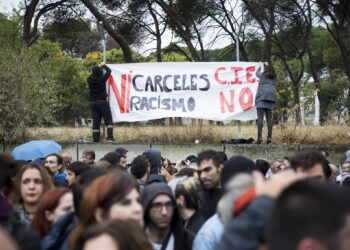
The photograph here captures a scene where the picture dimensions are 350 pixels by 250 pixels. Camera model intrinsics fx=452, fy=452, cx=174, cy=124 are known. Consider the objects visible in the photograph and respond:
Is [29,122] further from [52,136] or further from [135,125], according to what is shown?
[135,125]

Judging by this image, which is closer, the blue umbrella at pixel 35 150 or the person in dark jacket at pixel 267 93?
the blue umbrella at pixel 35 150

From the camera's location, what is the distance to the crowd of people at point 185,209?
1.36m

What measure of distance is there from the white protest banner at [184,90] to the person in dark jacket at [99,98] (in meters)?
0.33

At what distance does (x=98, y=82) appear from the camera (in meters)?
10.5

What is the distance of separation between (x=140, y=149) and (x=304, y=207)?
9138 mm

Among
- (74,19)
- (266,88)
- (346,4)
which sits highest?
(74,19)

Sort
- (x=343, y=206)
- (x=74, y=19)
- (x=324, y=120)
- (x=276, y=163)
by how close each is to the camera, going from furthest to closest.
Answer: (x=74, y=19)
(x=324, y=120)
(x=276, y=163)
(x=343, y=206)

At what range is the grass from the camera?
10195mm

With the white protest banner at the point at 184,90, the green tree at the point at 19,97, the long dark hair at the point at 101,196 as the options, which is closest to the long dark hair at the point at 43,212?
the long dark hair at the point at 101,196

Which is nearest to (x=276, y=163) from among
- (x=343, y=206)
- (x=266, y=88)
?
(x=266, y=88)

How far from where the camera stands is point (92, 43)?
109ft

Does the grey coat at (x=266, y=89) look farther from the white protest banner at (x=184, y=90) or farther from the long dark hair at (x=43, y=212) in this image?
the long dark hair at (x=43, y=212)

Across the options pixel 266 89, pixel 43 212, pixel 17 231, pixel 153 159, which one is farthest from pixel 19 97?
pixel 17 231

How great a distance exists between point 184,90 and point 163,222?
771 cm
